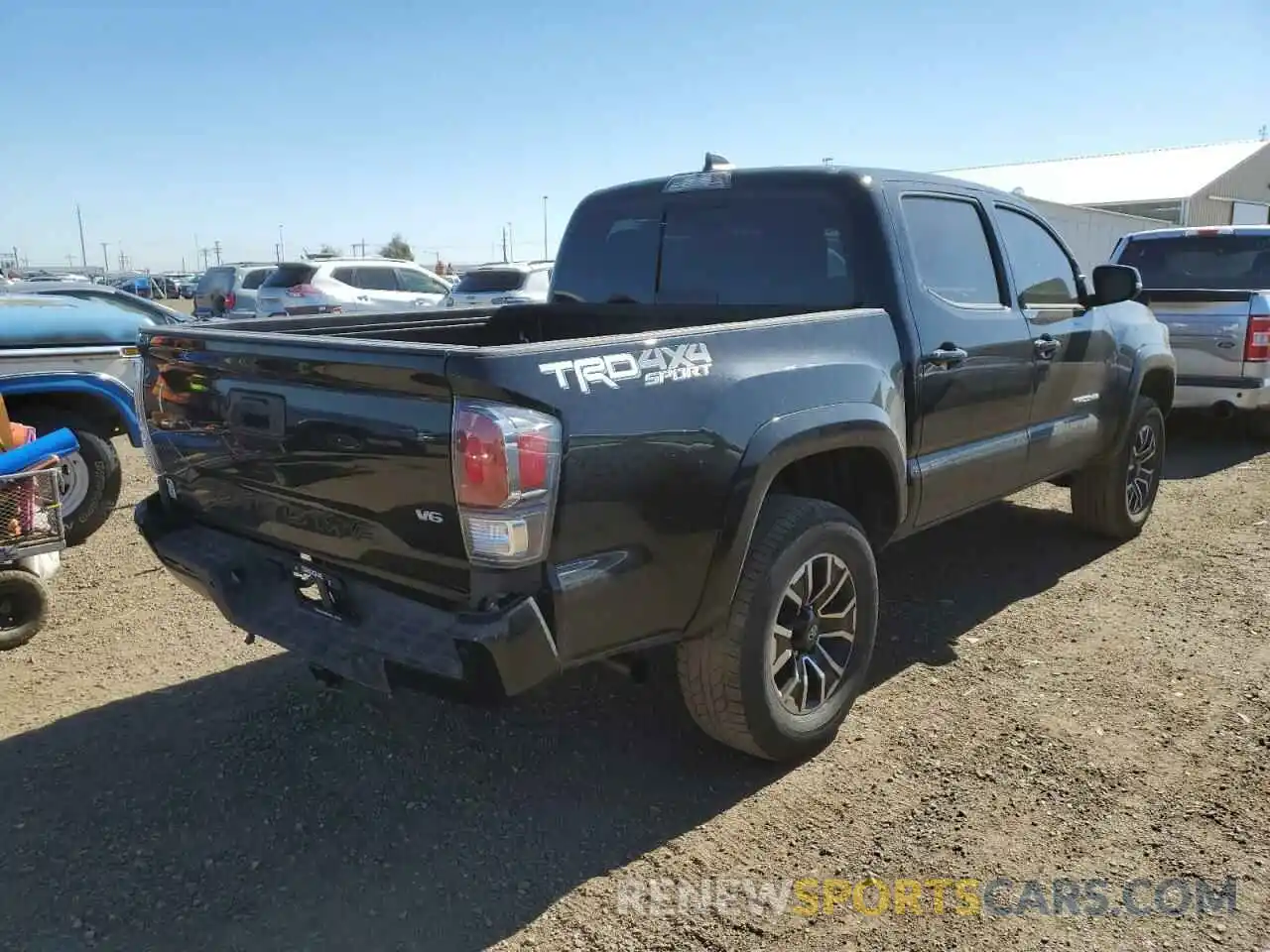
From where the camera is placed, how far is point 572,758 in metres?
3.51

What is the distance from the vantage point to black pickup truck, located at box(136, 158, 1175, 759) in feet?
8.26

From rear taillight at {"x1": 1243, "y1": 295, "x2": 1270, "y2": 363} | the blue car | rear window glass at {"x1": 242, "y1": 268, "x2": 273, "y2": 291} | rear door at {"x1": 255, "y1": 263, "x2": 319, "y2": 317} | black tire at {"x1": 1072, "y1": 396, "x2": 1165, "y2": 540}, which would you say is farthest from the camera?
rear window glass at {"x1": 242, "y1": 268, "x2": 273, "y2": 291}

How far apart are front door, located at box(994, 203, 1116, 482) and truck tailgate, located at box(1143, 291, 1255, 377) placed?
3583 mm

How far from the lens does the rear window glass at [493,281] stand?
612 inches

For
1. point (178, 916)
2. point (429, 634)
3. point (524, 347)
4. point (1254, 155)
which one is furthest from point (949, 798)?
point (1254, 155)

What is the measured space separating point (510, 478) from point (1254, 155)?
39398mm

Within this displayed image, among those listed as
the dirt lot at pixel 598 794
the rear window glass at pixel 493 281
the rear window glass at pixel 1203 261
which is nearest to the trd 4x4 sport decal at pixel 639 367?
the dirt lot at pixel 598 794

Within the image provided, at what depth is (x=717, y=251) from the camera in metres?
4.18

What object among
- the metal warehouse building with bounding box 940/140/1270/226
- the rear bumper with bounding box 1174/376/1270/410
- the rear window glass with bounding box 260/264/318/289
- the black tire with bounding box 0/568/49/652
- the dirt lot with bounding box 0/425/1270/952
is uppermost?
the metal warehouse building with bounding box 940/140/1270/226

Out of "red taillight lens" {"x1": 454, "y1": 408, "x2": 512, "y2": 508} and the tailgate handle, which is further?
the tailgate handle

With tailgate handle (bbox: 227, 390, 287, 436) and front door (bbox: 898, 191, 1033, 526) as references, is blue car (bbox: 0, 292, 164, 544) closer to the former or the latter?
tailgate handle (bbox: 227, 390, 287, 436)

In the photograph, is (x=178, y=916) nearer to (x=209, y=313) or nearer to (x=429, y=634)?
(x=429, y=634)

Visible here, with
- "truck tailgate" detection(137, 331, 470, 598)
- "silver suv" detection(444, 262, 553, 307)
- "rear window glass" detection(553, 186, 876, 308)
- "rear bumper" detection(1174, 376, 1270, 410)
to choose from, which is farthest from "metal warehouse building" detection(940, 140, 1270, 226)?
"truck tailgate" detection(137, 331, 470, 598)

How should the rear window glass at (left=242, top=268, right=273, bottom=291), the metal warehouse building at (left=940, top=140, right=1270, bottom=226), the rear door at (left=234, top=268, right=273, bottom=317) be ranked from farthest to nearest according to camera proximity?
1. the metal warehouse building at (left=940, top=140, right=1270, bottom=226)
2. the rear window glass at (left=242, top=268, right=273, bottom=291)
3. the rear door at (left=234, top=268, right=273, bottom=317)
